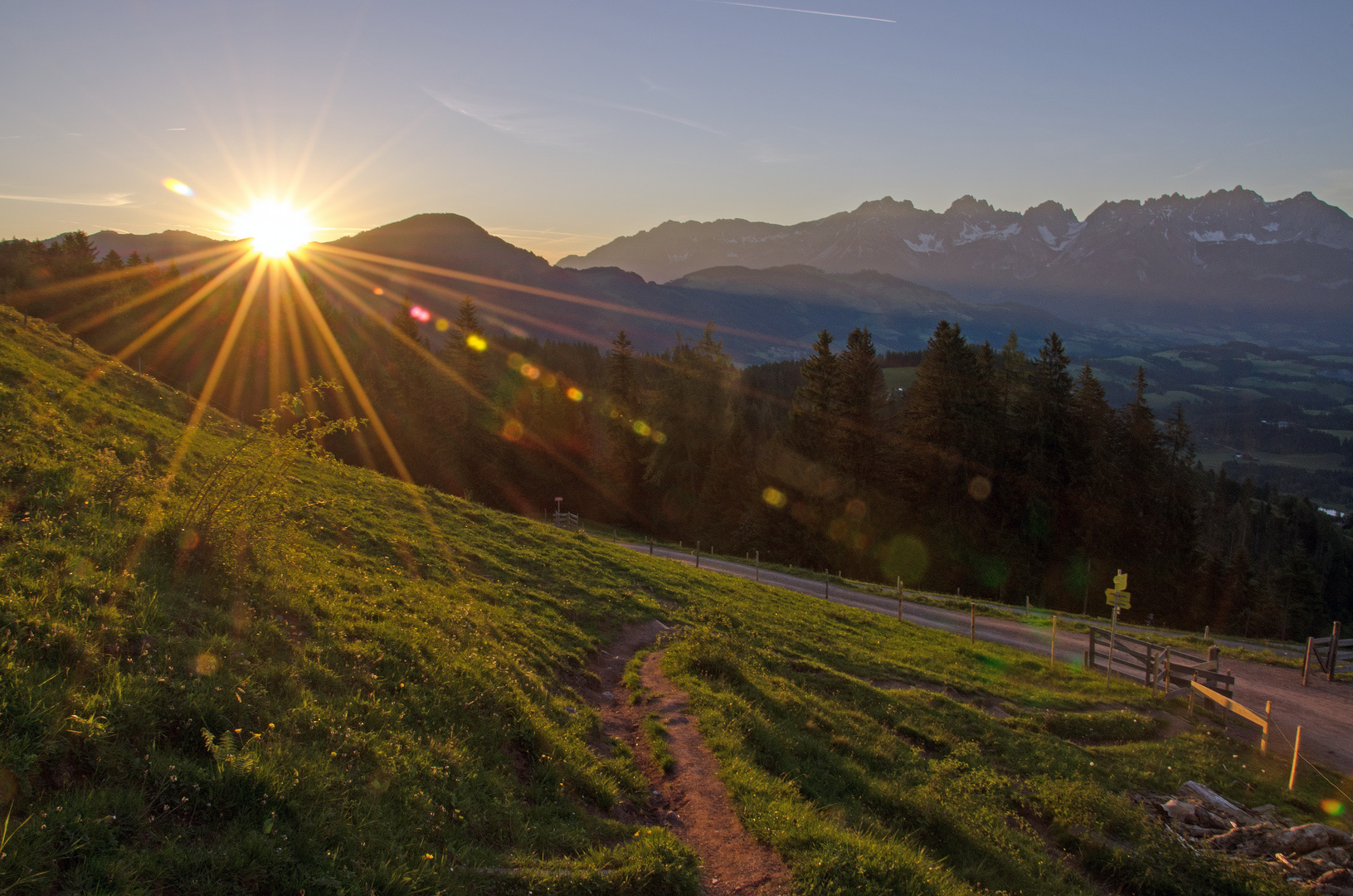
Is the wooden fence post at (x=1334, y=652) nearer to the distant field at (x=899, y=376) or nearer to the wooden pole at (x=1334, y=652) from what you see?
the wooden pole at (x=1334, y=652)

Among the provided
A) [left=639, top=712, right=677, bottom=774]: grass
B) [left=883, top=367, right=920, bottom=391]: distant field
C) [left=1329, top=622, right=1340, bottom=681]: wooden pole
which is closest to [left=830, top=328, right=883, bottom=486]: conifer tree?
[left=1329, top=622, right=1340, bottom=681]: wooden pole

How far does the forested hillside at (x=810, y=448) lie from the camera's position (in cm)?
5781

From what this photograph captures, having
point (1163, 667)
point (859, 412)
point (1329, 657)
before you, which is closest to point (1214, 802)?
point (1163, 667)

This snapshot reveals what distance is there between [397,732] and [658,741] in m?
4.84

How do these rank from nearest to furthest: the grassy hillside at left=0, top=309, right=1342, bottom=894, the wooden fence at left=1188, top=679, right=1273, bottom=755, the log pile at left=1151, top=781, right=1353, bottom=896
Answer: the grassy hillside at left=0, top=309, right=1342, bottom=894
the log pile at left=1151, top=781, right=1353, bottom=896
the wooden fence at left=1188, top=679, right=1273, bottom=755

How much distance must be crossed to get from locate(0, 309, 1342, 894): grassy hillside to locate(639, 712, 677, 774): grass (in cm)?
69

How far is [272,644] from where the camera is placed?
837 cm

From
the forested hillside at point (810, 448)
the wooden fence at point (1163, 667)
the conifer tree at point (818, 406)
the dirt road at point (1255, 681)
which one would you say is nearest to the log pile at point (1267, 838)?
the dirt road at point (1255, 681)

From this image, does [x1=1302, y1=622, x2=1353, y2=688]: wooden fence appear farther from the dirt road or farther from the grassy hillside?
the grassy hillside

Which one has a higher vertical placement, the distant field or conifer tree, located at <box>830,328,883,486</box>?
the distant field

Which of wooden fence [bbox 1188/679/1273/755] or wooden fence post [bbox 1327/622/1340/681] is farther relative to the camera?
wooden fence post [bbox 1327/622/1340/681]

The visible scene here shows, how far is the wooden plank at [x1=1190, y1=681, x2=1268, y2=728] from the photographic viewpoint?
17192 millimetres

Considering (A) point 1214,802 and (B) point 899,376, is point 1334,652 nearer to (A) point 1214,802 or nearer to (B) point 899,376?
(A) point 1214,802

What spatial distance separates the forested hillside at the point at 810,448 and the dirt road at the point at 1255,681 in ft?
65.7
